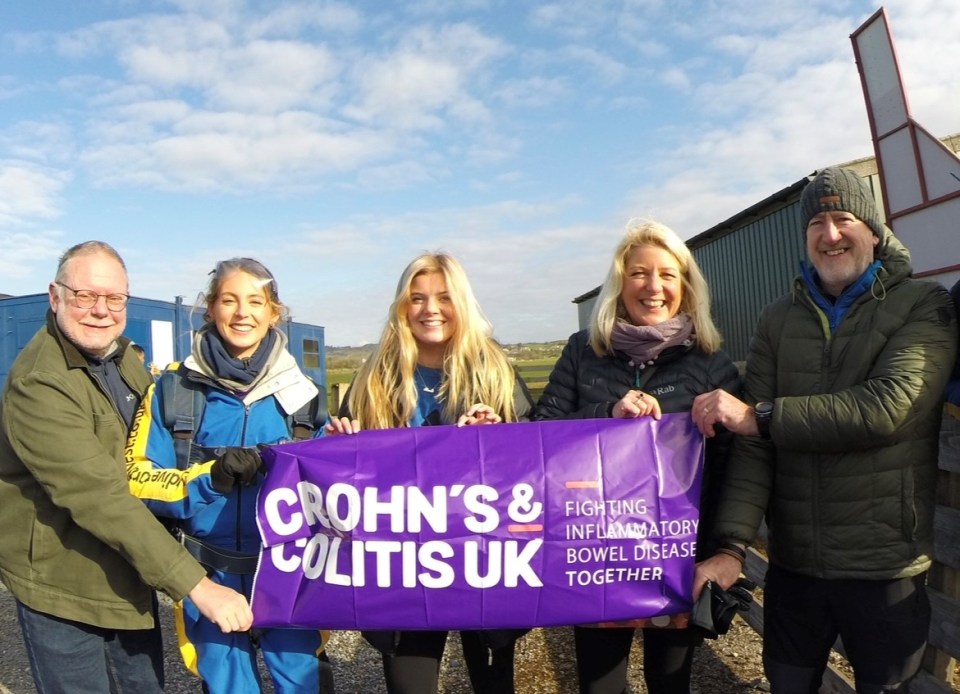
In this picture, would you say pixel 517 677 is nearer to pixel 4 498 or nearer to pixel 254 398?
pixel 254 398

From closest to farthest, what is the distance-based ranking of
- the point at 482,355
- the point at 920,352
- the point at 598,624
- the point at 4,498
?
1. the point at 920,352
2. the point at 4,498
3. the point at 598,624
4. the point at 482,355

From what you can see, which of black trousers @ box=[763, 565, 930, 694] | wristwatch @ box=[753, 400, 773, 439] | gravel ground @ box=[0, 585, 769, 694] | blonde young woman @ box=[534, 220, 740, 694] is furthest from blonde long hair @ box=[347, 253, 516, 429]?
gravel ground @ box=[0, 585, 769, 694]

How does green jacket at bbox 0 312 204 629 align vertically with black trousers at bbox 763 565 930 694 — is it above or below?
above

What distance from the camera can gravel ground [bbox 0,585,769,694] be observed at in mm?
4289

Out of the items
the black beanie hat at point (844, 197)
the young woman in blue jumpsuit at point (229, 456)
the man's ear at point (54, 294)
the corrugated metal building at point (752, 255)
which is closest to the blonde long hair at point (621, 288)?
the black beanie hat at point (844, 197)

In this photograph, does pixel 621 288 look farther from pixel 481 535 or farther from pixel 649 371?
pixel 481 535

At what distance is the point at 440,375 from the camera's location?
314cm

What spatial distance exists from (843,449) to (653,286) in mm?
965

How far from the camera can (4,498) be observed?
8.35 feet

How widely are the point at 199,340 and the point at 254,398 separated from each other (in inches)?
13.7

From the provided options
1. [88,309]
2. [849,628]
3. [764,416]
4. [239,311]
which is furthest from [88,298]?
[849,628]

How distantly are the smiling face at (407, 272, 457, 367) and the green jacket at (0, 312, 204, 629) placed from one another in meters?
1.29

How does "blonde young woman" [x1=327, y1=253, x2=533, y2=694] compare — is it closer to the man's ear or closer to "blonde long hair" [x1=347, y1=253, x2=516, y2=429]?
"blonde long hair" [x1=347, y1=253, x2=516, y2=429]

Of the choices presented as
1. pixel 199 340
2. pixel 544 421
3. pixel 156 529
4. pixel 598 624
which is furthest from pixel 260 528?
pixel 598 624
